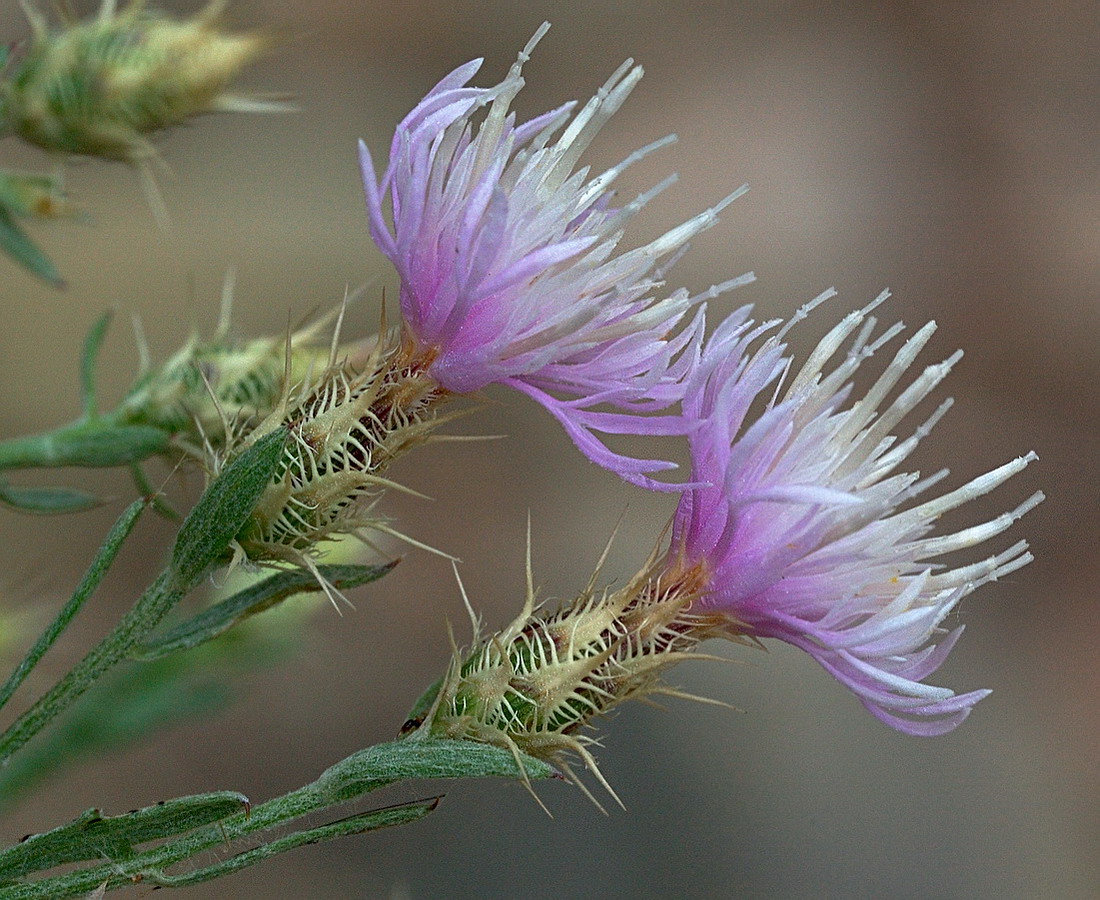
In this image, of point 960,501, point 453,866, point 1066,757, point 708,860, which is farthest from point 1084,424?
point 960,501

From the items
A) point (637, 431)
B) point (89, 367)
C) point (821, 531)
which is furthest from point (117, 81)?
point (821, 531)

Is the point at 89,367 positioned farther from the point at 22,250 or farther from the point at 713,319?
the point at 713,319

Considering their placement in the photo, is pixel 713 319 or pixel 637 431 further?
pixel 713 319

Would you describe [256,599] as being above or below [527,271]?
below

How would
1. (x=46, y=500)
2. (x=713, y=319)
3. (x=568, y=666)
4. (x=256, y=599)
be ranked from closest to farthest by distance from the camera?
1. (x=568, y=666)
2. (x=256, y=599)
3. (x=46, y=500)
4. (x=713, y=319)

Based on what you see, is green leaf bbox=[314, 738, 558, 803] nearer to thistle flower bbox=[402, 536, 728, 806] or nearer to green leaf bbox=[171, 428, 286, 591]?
thistle flower bbox=[402, 536, 728, 806]

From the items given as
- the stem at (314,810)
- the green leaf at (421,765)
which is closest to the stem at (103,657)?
the stem at (314,810)

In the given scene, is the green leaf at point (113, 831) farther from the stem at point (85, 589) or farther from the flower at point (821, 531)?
the flower at point (821, 531)
